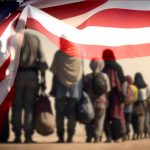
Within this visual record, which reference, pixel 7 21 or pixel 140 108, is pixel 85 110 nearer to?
pixel 140 108

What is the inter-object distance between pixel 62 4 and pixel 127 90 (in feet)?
3.36

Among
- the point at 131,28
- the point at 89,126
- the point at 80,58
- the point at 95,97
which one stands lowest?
the point at 89,126

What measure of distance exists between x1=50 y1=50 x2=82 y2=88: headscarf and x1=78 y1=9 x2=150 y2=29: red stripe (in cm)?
41

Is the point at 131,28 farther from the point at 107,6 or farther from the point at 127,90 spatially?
the point at 127,90

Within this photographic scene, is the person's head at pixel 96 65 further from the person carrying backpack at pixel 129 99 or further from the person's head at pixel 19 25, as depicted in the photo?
the person's head at pixel 19 25

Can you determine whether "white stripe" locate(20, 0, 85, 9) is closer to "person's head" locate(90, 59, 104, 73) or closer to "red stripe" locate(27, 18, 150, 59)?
"red stripe" locate(27, 18, 150, 59)

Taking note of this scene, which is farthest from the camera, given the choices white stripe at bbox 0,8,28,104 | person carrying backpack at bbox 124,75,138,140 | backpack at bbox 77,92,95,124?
person carrying backpack at bbox 124,75,138,140

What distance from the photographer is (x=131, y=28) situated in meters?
4.45

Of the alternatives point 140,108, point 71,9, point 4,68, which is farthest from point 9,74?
point 140,108

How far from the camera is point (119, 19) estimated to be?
176 inches

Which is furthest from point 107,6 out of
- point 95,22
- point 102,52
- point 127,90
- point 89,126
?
point 89,126

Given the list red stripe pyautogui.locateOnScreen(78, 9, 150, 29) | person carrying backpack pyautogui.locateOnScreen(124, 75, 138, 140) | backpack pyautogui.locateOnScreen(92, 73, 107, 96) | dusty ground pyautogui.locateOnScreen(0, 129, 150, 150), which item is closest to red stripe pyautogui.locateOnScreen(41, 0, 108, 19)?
red stripe pyautogui.locateOnScreen(78, 9, 150, 29)
